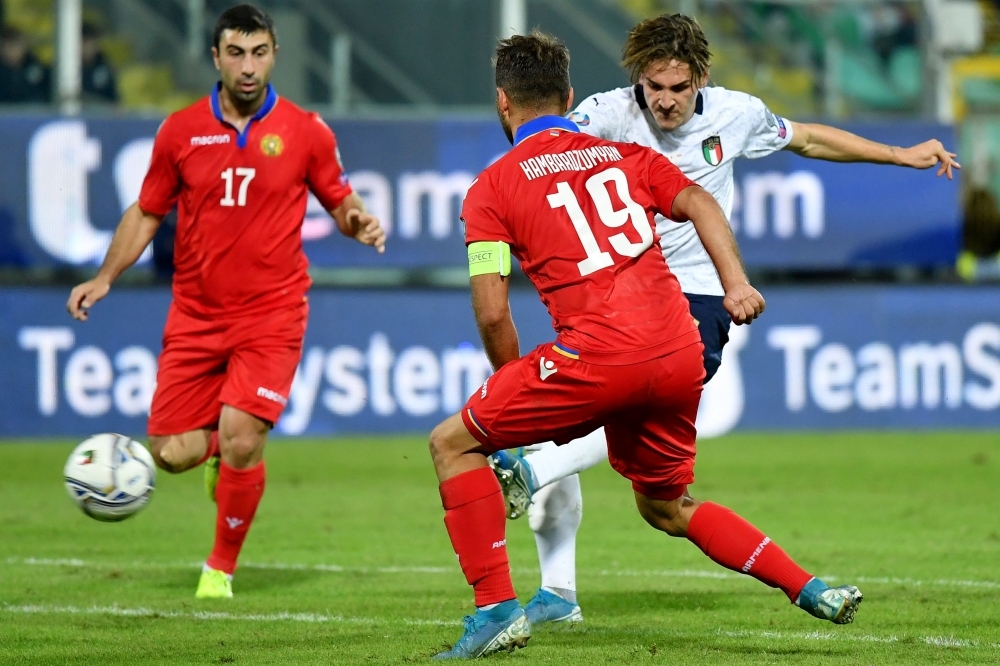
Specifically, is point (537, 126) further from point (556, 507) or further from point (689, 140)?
point (556, 507)

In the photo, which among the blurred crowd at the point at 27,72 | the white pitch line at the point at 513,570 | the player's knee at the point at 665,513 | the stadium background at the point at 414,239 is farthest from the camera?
the blurred crowd at the point at 27,72

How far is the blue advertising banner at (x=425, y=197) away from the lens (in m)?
12.8

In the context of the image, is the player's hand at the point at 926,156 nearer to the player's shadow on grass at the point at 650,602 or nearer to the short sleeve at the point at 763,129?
the short sleeve at the point at 763,129

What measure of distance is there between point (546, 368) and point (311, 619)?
1.69m

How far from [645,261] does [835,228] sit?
9.23 meters

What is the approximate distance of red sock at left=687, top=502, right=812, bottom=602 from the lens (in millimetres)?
5004

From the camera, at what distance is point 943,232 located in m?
13.8

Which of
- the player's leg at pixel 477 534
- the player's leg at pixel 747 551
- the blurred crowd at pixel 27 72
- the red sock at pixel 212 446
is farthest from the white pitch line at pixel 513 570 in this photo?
the blurred crowd at pixel 27 72

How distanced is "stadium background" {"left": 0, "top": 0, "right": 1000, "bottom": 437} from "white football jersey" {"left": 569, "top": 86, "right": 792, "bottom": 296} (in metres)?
6.80

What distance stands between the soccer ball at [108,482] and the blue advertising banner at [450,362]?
20.2 ft

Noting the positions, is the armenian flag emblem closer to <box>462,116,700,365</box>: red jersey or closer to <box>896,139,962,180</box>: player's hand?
<box>462,116,700,365</box>: red jersey

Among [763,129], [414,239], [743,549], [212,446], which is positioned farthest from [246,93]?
[414,239]

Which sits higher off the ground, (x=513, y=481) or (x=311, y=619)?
(x=513, y=481)

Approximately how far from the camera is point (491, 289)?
4.72 metres
